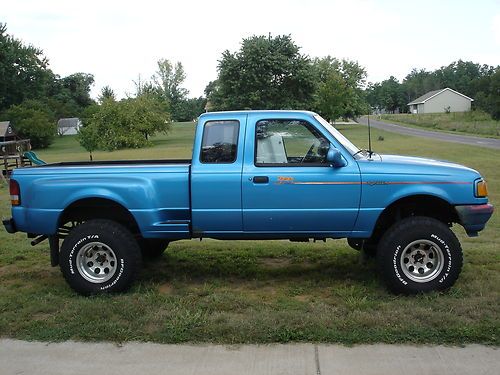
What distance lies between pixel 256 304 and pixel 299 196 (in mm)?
1126

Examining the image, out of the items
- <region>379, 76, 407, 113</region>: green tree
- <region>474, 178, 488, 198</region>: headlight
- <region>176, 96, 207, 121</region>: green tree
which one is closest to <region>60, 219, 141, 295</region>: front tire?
<region>474, 178, 488, 198</region>: headlight

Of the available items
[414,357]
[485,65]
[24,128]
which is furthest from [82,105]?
[414,357]

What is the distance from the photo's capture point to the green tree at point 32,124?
6838 centimetres

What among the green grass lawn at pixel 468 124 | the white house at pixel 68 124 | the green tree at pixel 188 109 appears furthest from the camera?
the green tree at pixel 188 109

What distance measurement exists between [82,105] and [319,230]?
115778 millimetres

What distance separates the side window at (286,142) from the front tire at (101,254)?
1.59 meters

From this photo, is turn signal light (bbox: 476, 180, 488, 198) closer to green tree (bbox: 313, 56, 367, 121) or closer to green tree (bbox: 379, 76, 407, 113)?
green tree (bbox: 313, 56, 367, 121)

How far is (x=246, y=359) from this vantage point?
406cm

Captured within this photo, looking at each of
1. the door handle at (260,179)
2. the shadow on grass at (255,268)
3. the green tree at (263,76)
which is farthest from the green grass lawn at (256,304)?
the green tree at (263,76)

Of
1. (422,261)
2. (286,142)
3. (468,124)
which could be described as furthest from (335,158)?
(468,124)

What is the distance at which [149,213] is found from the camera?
546 cm

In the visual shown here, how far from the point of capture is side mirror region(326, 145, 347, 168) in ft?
17.2

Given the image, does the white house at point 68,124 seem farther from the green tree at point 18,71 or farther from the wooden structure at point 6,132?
the wooden structure at point 6,132

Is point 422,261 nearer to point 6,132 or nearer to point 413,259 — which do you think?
point 413,259
